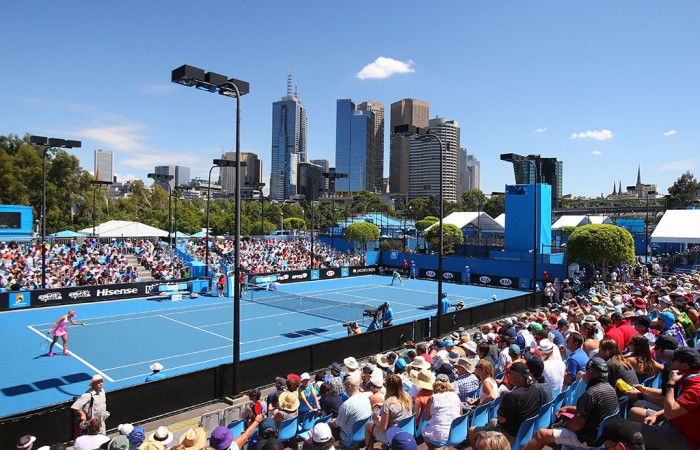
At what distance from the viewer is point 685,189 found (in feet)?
285

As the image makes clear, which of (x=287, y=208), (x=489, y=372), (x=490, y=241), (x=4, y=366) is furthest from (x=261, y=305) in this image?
(x=287, y=208)

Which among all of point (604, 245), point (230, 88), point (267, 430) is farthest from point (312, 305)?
point (267, 430)

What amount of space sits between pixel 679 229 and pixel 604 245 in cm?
476

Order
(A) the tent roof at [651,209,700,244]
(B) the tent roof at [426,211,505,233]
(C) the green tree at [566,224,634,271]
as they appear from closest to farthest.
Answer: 1. (A) the tent roof at [651,209,700,244]
2. (C) the green tree at [566,224,634,271]
3. (B) the tent roof at [426,211,505,233]

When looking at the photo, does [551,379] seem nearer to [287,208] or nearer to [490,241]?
[490,241]

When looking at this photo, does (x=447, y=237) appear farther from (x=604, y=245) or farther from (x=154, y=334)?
(x=154, y=334)

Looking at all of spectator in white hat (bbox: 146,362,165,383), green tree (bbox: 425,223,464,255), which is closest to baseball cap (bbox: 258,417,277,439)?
spectator in white hat (bbox: 146,362,165,383)

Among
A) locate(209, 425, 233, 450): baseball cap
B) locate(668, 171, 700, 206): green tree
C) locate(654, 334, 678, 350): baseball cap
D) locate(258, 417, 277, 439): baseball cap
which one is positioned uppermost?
locate(668, 171, 700, 206): green tree

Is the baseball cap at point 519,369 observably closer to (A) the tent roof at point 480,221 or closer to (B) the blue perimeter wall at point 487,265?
(B) the blue perimeter wall at point 487,265

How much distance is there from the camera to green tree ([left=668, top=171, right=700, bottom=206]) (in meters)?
85.9

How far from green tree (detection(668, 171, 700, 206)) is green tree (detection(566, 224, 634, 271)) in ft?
221

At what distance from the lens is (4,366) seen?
55.5ft

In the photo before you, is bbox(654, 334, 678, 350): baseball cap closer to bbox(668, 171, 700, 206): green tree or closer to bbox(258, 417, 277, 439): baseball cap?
bbox(258, 417, 277, 439): baseball cap

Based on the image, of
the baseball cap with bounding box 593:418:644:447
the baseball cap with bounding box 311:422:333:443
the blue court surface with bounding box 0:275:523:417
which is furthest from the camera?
the blue court surface with bounding box 0:275:523:417
